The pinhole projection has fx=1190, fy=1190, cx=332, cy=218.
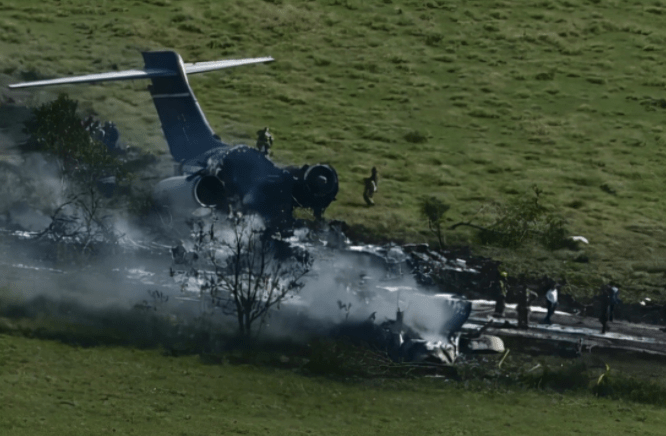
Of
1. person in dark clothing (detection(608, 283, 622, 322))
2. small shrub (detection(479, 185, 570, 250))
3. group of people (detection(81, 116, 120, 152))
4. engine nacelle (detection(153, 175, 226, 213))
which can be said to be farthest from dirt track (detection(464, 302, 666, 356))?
group of people (detection(81, 116, 120, 152))

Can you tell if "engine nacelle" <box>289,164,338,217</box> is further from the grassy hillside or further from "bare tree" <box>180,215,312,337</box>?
the grassy hillside

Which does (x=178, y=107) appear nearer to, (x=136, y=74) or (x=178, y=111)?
(x=178, y=111)

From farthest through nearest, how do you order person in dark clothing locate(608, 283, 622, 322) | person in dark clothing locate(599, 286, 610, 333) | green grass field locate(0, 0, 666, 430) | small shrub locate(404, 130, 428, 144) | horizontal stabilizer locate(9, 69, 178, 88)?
small shrub locate(404, 130, 428, 144) < person in dark clothing locate(608, 283, 622, 322) < horizontal stabilizer locate(9, 69, 178, 88) < person in dark clothing locate(599, 286, 610, 333) < green grass field locate(0, 0, 666, 430)

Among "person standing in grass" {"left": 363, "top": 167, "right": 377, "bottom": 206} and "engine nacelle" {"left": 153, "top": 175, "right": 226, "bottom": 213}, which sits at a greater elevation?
"person standing in grass" {"left": 363, "top": 167, "right": 377, "bottom": 206}

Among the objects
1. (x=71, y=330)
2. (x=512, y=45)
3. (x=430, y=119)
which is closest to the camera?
(x=71, y=330)

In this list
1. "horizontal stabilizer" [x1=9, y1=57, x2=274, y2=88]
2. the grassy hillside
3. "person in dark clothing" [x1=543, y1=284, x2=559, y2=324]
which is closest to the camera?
"person in dark clothing" [x1=543, y1=284, x2=559, y2=324]

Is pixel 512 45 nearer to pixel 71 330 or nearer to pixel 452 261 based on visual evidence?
pixel 452 261

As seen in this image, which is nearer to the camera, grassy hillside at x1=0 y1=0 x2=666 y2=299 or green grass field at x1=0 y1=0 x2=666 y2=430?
green grass field at x1=0 y1=0 x2=666 y2=430

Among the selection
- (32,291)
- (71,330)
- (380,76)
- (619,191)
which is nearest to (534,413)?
(71,330)
